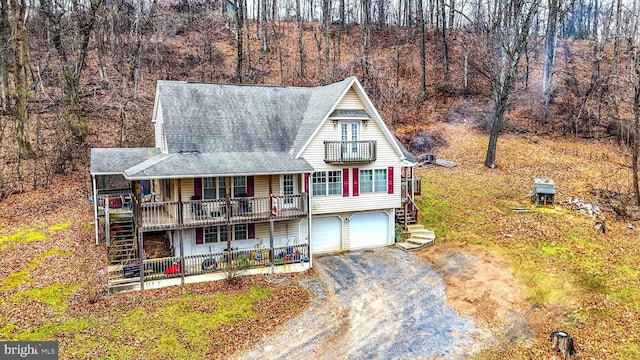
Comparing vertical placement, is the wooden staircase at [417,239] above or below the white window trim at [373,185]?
below

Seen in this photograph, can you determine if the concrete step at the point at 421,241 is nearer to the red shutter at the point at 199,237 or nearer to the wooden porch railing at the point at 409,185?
the wooden porch railing at the point at 409,185

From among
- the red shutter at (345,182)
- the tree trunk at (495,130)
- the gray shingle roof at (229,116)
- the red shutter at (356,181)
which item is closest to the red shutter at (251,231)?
the gray shingle roof at (229,116)

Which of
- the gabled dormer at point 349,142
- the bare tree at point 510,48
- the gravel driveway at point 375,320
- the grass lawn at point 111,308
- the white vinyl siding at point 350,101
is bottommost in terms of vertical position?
the gravel driveway at point 375,320

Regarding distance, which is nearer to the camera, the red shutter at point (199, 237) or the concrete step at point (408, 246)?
the red shutter at point (199, 237)

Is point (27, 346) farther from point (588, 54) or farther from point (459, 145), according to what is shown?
point (588, 54)

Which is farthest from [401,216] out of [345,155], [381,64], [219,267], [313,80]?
[381,64]
